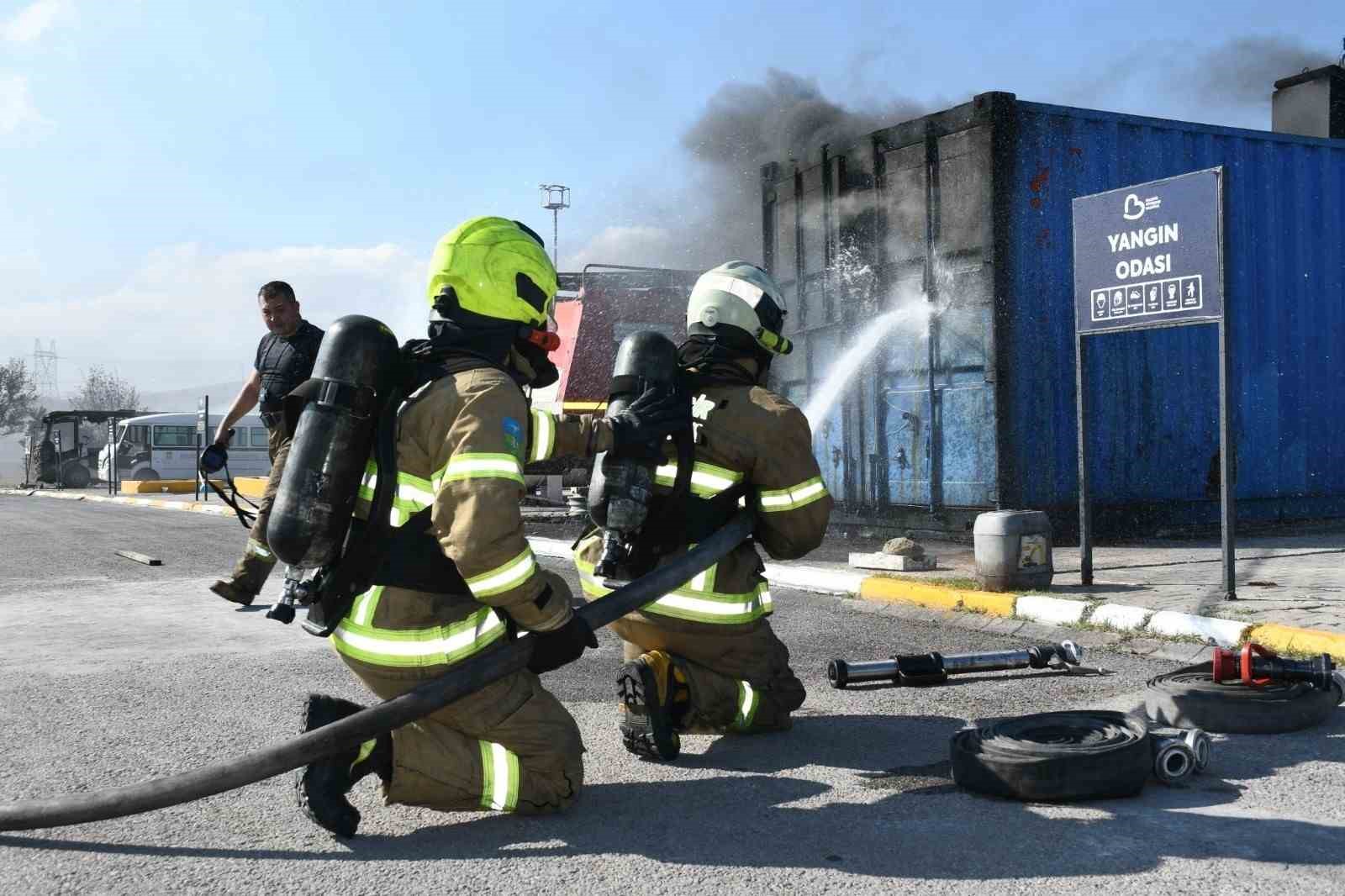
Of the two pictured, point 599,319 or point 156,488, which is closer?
Answer: point 599,319

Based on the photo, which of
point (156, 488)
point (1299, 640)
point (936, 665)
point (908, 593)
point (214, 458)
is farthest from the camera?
point (156, 488)

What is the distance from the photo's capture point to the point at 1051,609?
6.22m

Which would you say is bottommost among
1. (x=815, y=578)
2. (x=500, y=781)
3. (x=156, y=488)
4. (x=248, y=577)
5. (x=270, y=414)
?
(x=500, y=781)

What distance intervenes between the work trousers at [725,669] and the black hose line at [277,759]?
0.73 meters

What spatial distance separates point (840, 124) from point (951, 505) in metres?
9.36

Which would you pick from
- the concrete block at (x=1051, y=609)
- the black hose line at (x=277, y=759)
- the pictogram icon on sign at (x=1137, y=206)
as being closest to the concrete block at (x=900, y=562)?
the concrete block at (x=1051, y=609)

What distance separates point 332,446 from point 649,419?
0.94 metres

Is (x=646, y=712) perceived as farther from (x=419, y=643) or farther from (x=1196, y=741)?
(x=1196, y=741)

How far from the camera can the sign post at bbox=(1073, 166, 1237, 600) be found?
6344mm

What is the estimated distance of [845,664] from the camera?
4.75 metres

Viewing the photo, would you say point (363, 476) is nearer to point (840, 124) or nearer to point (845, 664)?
point (845, 664)

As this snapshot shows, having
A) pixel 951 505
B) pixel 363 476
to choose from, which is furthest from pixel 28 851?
pixel 951 505

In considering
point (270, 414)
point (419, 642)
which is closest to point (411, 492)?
point (419, 642)

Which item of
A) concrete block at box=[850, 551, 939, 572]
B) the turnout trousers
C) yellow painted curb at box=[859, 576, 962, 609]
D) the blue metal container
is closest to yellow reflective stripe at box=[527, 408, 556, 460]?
the turnout trousers
